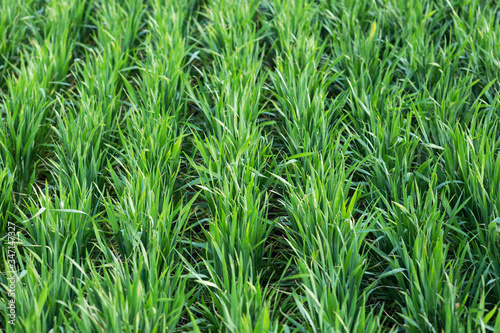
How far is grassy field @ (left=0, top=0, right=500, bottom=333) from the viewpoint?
1.37 metres

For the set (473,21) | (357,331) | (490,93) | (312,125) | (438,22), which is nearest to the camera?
(357,331)

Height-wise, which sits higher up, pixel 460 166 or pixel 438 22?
pixel 438 22

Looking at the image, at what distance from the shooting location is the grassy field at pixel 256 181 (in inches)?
53.9

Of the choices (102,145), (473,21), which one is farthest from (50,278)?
(473,21)

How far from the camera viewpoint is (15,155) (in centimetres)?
200

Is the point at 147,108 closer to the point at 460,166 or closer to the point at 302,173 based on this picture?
the point at 302,173

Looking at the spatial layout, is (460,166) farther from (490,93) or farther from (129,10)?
(129,10)

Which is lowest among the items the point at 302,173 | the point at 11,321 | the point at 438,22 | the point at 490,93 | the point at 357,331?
the point at 11,321

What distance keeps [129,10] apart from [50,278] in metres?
1.87

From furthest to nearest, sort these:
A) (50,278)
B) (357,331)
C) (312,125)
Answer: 1. (312,125)
2. (50,278)
3. (357,331)

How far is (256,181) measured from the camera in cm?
178

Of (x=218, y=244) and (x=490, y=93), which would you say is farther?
(x=490, y=93)

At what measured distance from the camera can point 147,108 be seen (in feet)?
6.83

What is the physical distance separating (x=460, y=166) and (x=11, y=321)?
143 centimetres
